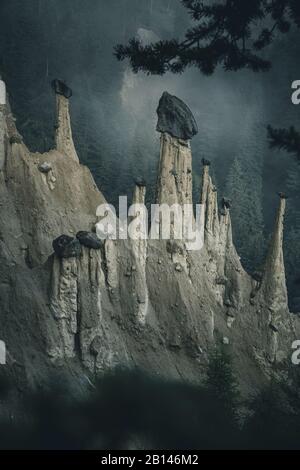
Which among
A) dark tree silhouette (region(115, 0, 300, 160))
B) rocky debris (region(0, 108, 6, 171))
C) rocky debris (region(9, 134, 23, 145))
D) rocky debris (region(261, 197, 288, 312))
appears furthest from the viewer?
rocky debris (region(261, 197, 288, 312))

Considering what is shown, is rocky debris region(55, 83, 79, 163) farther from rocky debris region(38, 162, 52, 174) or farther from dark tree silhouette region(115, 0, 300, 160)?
dark tree silhouette region(115, 0, 300, 160)

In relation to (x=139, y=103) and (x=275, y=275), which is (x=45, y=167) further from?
(x=139, y=103)

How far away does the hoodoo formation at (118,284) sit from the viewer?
1019 inches

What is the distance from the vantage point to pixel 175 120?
32969 millimetres

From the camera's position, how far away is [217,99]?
3455 inches

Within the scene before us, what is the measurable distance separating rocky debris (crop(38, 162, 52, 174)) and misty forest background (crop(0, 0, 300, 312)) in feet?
75.6

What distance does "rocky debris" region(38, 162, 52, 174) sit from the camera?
99.0ft

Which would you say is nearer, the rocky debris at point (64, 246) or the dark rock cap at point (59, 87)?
the rocky debris at point (64, 246)

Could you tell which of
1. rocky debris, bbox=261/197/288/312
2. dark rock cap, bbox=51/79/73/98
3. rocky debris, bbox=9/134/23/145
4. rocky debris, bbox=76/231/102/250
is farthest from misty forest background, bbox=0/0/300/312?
rocky debris, bbox=76/231/102/250

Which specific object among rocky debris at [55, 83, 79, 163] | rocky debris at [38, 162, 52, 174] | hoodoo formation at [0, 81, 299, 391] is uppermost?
rocky debris at [55, 83, 79, 163]

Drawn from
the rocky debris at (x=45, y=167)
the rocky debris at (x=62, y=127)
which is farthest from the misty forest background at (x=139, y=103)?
the rocky debris at (x=45, y=167)

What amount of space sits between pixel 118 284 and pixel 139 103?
56952mm

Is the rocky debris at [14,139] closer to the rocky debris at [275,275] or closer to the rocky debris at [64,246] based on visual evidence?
the rocky debris at [64,246]

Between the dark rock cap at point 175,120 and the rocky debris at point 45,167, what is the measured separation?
5566 millimetres
